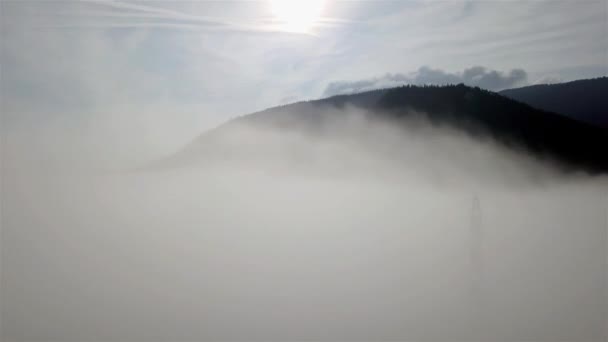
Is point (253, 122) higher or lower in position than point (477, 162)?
higher

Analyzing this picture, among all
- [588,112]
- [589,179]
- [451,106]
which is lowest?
[589,179]

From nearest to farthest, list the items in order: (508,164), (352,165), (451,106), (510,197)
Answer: (510,197) → (508,164) → (451,106) → (352,165)

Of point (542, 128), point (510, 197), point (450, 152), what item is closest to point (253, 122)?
point (450, 152)

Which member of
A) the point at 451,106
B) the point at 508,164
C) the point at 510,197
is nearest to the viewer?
the point at 510,197

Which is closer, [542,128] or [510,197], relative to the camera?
[510,197]

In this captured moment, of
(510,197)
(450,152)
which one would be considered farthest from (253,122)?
(510,197)

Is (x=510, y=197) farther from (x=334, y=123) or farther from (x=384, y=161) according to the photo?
(x=334, y=123)
